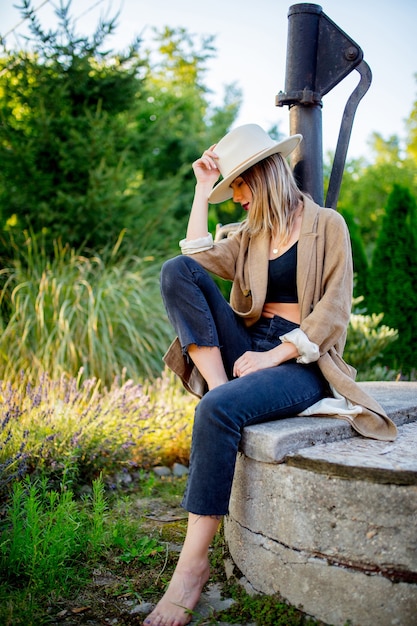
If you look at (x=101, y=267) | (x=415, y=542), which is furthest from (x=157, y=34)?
(x=415, y=542)

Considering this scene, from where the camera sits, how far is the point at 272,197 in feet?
8.13

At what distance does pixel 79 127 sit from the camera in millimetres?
6965

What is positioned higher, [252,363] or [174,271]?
[174,271]

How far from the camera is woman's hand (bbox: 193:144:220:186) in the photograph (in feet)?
8.73

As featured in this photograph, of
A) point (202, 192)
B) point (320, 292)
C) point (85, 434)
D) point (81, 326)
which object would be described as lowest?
point (85, 434)

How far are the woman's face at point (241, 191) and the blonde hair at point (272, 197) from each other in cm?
3

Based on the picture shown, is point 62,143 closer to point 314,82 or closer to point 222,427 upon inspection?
point 314,82

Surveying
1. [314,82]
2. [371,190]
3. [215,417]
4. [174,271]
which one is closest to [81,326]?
[174,271]

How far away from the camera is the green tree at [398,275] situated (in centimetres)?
593

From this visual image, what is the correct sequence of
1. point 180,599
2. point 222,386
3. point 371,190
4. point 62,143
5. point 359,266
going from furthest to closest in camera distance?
point 371,190
point 62,143
point 359,266
point 222,386
point 180,599

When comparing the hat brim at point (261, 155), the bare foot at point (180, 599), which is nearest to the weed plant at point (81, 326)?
the hat brim at point (261, 155)

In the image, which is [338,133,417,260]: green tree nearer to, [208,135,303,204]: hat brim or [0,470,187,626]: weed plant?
[208,135,303,204]: hat brim

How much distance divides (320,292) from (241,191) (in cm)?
60

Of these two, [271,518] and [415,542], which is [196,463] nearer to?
[271,518]
